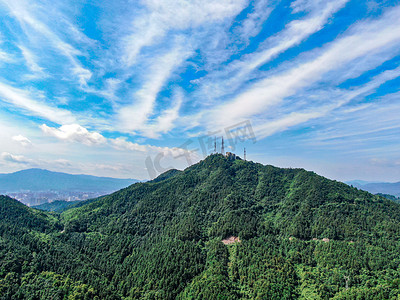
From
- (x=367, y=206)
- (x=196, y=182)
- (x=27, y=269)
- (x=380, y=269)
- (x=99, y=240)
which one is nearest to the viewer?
(x=380, y=269)

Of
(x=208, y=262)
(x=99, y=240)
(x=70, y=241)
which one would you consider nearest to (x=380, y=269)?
(x=208, y=262)

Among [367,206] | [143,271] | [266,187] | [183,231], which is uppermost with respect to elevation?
[266,187]

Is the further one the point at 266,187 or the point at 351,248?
the point at 266,187

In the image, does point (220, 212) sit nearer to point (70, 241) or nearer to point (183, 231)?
point (183, 231)

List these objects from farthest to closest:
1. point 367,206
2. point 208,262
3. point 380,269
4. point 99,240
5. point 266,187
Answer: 1. point 266,187
2. point 99,240
3. point 367,206
4. point 208,262
5. point 380,269

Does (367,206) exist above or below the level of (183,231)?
above

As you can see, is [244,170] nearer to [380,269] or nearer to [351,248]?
[351,248]
